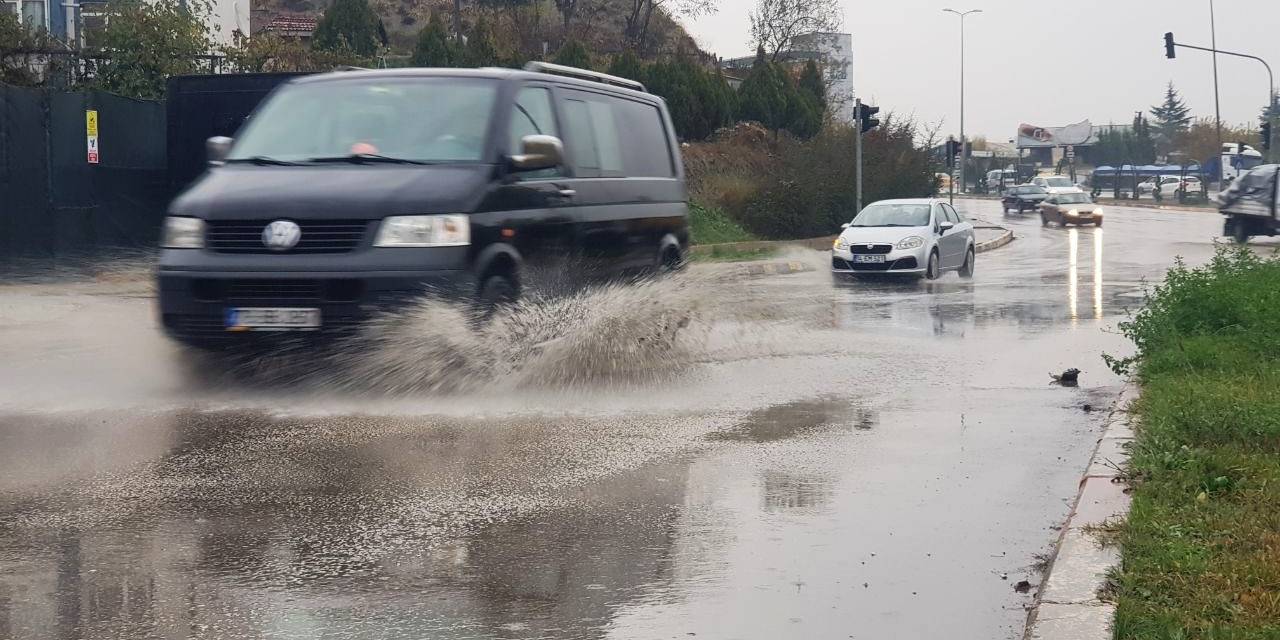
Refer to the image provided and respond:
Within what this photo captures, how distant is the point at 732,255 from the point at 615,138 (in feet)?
57.5

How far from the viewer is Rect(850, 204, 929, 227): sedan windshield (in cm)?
2453

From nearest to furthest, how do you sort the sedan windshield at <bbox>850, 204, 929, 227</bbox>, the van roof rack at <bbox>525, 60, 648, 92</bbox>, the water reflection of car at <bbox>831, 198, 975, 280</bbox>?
1. the van roof rack at <bbox>525, 60, 648, 92</bbox>
2. the water reflection of car at <bbox>831, 198, 975, 280</bbox>
3. the sedan windshield at <bbox>850, 204, 929, 227</bbox>

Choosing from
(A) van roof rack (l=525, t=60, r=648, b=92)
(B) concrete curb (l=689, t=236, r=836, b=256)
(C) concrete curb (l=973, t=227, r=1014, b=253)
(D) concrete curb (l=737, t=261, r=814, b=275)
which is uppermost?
(A) van roof rack (l=525, t=60, r=648, b=92)

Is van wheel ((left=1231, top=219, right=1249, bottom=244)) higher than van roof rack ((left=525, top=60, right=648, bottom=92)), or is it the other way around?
van roof rack ((left=525, top=60, right=648, bottom=92))

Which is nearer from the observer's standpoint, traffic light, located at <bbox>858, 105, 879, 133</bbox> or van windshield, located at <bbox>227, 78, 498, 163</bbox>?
van windshield, located at <bbox>227, 78, 498, 163</bbox>

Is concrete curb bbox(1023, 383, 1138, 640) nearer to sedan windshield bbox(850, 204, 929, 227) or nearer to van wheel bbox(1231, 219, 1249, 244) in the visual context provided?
sedan windshield bbox(850, 204, 929, 227)

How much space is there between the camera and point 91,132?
63.1 ft

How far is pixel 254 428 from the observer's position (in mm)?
7926

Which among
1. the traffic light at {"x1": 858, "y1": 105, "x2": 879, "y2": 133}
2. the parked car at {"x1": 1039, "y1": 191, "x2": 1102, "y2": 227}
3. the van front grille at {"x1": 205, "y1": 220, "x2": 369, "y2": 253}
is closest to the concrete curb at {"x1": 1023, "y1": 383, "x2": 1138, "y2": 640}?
the van front grille at {"x1": 205, "y1": 220, "x2": 369, "y2": 253}

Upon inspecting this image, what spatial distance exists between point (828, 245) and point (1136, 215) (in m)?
33.5

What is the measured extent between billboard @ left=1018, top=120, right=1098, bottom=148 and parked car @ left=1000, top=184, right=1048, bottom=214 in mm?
72655

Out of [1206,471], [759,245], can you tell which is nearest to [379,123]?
[1206,471]

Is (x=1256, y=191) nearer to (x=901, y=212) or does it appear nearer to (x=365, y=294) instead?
(x=901, y=212)

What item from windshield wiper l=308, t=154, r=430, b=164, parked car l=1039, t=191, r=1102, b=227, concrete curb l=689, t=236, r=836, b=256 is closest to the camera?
windshield wiper l=308, t=154, r=430, b=164
